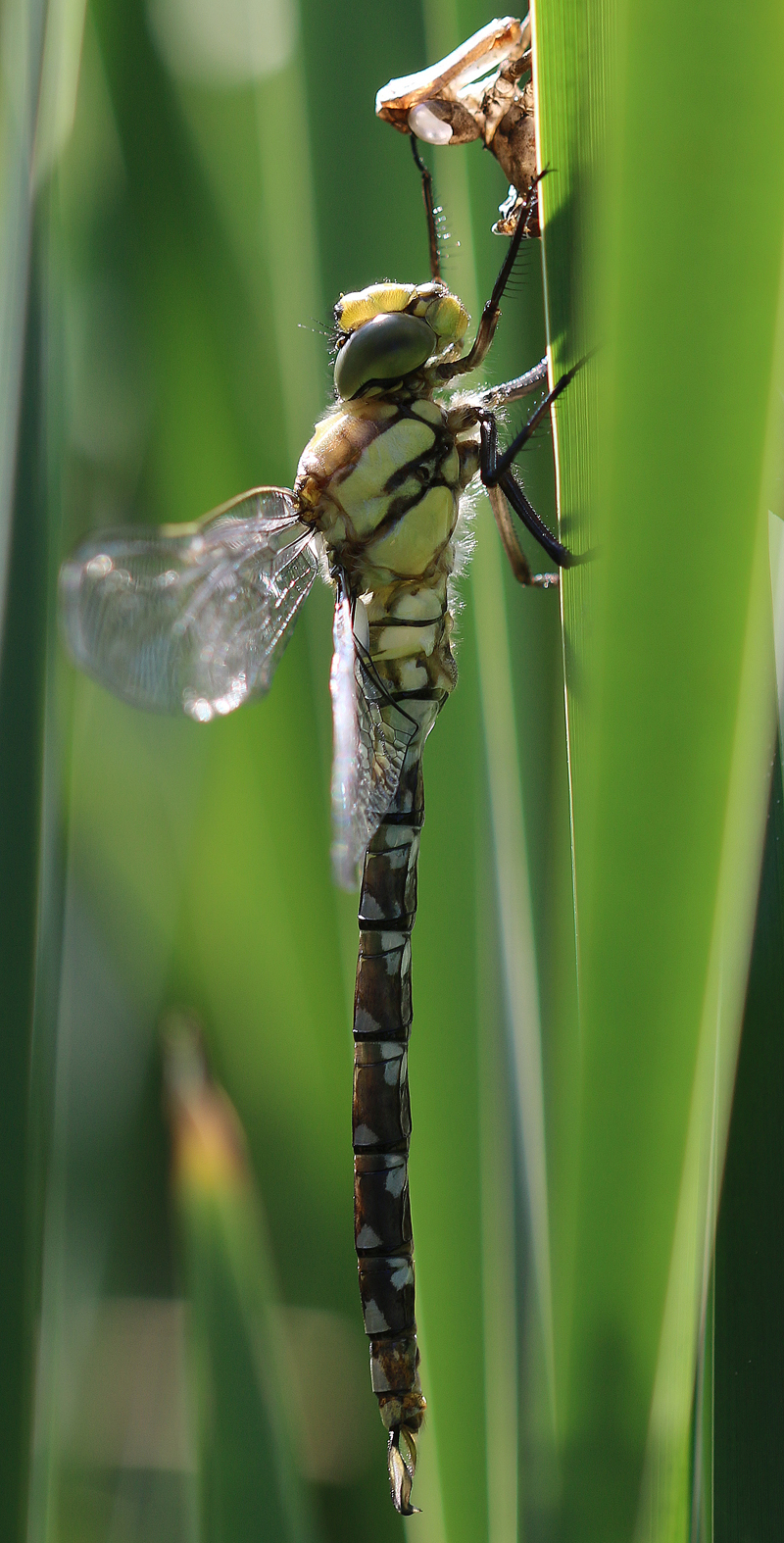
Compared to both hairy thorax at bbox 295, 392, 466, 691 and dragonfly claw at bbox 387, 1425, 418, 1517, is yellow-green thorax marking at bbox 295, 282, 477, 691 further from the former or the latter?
dragonfly claw at bbox 387, 1425, 418, 1517

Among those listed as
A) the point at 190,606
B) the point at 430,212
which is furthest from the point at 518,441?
the point at 190,606

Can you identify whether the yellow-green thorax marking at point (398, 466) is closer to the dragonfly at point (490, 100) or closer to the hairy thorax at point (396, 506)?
the hairy thorax at point (396, 506)

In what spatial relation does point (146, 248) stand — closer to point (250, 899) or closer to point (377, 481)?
point (377, 481)

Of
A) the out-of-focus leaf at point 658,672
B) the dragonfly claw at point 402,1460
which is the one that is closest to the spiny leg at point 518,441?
the out-of-focus leaf at point 658,672

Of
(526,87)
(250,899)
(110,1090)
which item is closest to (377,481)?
(526,87)

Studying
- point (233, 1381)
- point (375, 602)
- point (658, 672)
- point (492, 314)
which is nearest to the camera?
point (658, 672)

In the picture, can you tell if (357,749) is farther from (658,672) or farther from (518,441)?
(658,672)
